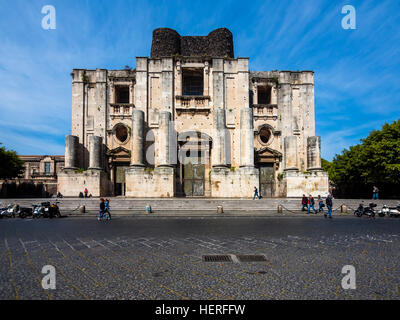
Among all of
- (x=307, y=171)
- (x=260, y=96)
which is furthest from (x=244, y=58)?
(x=307, y=171)

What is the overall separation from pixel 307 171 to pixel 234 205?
9.95m

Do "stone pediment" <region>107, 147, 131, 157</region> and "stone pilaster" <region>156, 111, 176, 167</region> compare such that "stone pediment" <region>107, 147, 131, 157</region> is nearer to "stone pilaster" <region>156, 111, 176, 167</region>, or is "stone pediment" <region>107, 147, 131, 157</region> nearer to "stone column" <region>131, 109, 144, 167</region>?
"stone column" <region>131, 109, 144, 167</region>

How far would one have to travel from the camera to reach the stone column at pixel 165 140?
78.9 feet

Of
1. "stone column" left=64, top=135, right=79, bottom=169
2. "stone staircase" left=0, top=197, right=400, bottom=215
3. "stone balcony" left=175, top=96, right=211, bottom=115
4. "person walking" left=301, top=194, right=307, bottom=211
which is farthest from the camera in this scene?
"stone balcony" left=175, top=96, right=211, bottom=115

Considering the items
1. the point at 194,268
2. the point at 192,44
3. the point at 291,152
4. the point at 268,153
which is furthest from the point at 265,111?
the point at 194,268

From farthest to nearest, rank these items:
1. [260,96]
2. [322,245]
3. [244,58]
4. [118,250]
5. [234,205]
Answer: [260,96], [244,58], [234,205], [322,245], [118,250]

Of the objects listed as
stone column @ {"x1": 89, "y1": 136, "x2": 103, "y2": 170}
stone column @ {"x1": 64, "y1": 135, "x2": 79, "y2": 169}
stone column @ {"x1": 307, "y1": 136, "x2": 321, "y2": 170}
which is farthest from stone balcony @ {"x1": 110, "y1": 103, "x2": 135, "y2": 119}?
stone column @ {"x1": 307, "y1": 136, "x2": 321, "y2": 170}

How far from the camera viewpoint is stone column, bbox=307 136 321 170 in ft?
82.7

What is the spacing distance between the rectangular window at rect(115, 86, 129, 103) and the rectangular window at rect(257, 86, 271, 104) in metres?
13.6

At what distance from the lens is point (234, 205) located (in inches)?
733

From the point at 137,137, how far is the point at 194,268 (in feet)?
68.5

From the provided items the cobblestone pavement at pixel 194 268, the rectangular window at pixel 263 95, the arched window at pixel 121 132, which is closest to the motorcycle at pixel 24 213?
the cobblestone pavement at pixel 194 268

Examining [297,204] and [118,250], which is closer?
[118,250]

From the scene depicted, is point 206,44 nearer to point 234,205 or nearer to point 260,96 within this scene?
point 260,96
